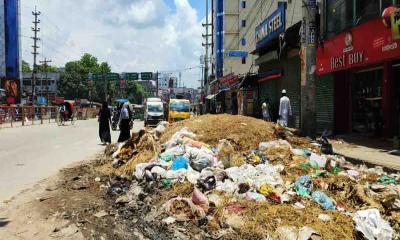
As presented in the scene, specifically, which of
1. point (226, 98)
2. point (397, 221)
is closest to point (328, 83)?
point (397, 221)

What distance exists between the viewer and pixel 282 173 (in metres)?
8.75

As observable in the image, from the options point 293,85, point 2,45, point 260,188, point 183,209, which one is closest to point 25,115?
point 293,85

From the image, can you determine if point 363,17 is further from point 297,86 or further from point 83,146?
point 83,146

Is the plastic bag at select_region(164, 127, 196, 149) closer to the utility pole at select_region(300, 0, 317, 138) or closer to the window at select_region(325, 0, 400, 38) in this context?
the utility pole at select_region(300, 0, 317, 138)

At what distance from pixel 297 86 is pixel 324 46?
412 centimetres

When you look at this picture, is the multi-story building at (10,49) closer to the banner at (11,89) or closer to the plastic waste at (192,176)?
the banner at (11,89)

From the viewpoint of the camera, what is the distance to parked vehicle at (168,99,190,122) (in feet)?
123

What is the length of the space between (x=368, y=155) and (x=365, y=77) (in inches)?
221

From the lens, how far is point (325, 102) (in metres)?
20.0

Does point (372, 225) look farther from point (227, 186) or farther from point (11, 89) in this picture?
point (11, 89)

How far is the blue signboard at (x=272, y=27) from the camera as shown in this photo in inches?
947

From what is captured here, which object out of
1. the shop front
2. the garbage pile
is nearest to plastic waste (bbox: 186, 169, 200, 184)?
the garbage pile

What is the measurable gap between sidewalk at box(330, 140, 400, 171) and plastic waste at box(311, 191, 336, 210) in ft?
10.6

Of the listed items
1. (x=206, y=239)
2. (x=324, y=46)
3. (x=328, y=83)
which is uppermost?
(x=324, y=46)
